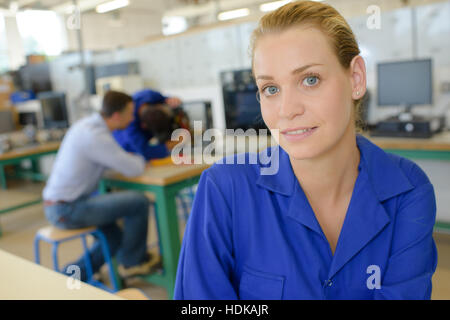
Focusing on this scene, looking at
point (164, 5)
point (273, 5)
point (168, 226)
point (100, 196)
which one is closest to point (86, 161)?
point (100, 196)

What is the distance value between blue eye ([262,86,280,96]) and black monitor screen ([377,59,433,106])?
7.66 feet

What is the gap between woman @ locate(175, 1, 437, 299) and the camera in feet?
2.84

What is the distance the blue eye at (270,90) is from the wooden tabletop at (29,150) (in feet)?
12.8

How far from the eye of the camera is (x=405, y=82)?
2.91 metres

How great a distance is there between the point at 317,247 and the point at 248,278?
0.17m

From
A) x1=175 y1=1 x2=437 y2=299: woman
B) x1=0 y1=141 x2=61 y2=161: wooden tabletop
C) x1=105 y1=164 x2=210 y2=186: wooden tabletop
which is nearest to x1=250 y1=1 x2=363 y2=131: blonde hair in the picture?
x1=175 y1=1 x2=437 y2=299: woman

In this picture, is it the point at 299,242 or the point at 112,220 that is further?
the point at 112,220

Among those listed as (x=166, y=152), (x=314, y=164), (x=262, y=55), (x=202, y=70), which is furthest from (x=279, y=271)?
(x=202, y=70)

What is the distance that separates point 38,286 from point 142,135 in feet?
6.67

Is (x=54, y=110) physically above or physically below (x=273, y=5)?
below

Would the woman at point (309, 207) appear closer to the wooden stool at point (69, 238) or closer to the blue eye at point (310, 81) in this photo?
the blue eye at point (310, 81)

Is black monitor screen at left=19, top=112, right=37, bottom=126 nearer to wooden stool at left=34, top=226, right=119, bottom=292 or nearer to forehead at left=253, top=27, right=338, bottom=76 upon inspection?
wooden stool at left=34, top=226, right=119, bottom=292

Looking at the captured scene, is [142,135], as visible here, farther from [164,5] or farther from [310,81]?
[164,5]

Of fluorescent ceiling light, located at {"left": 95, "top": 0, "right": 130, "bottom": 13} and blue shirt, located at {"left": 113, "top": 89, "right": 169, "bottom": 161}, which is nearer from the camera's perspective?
blue shirt, located at {"left": 113, "top": 89, "right": 169, "bottom": 161}
